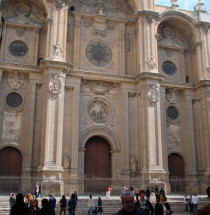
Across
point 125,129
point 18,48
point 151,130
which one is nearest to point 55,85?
point 18,48

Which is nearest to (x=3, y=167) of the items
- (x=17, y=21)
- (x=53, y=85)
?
(x=53, y=85)

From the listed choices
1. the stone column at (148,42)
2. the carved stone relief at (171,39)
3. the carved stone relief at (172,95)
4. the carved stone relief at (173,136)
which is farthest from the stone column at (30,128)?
the carved stone relief at (171,39)

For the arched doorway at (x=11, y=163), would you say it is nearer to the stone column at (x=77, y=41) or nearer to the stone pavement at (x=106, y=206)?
the stone pavement at (x=106, y=206)

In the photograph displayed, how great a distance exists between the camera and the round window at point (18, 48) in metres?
23.0

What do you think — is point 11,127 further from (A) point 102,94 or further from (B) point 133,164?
(B) point 133,164

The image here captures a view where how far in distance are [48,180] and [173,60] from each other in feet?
52.0

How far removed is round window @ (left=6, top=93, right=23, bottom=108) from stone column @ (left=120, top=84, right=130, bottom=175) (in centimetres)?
793

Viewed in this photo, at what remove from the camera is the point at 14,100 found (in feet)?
72.7

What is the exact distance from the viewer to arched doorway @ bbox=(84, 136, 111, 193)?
22.2m

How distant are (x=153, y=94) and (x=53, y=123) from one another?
819 centimetres

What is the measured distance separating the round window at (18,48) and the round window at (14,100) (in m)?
3.24

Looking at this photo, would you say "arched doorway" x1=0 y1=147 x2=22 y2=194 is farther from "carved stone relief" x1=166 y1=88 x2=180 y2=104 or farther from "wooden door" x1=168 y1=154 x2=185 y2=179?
"carved stone relief" x1=166 y1=88 x2=180 y2=104

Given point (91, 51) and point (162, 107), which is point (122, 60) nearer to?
point (91, 51)

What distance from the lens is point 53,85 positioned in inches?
829
